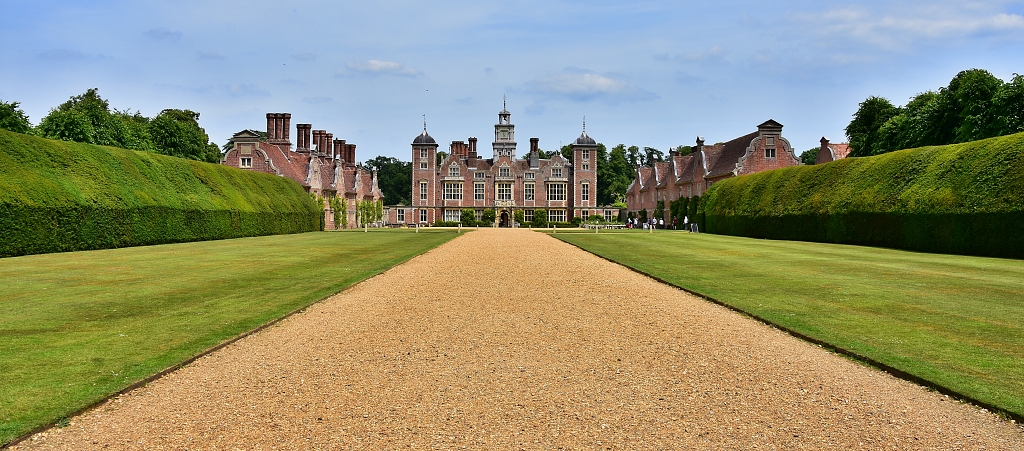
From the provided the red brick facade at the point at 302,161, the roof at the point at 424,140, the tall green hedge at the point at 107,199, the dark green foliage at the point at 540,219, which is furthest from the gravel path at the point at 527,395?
the roof at the point at 424,140

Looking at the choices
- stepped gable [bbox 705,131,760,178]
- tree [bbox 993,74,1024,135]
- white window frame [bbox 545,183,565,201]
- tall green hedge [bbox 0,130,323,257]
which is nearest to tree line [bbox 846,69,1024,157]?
tree [bbox 993,74,1024,135]

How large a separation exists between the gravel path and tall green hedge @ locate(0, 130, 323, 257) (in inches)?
645

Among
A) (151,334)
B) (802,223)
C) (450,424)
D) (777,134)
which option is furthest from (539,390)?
(777,134)

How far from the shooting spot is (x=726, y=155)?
6028 cm

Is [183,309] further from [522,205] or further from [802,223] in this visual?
[522,205]

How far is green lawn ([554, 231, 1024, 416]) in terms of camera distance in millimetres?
6238

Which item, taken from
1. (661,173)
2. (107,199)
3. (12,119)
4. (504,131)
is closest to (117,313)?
(107,199)

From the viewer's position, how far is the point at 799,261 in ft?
59.4

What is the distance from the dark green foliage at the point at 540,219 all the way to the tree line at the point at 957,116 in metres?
34.3

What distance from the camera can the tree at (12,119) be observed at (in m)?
40.1

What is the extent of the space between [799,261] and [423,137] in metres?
66.7

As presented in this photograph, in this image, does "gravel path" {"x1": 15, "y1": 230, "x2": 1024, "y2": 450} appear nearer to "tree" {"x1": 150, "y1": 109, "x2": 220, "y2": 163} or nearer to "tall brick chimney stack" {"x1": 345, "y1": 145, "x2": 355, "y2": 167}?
"tree" {"x1": 150, "y1": 109, "x2": 220, "y2": 163}

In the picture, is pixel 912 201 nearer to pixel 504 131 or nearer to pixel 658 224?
pixel 658 224

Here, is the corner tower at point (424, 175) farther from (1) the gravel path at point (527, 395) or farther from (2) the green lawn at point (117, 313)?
(1) the gravel path at point (527, 395)
